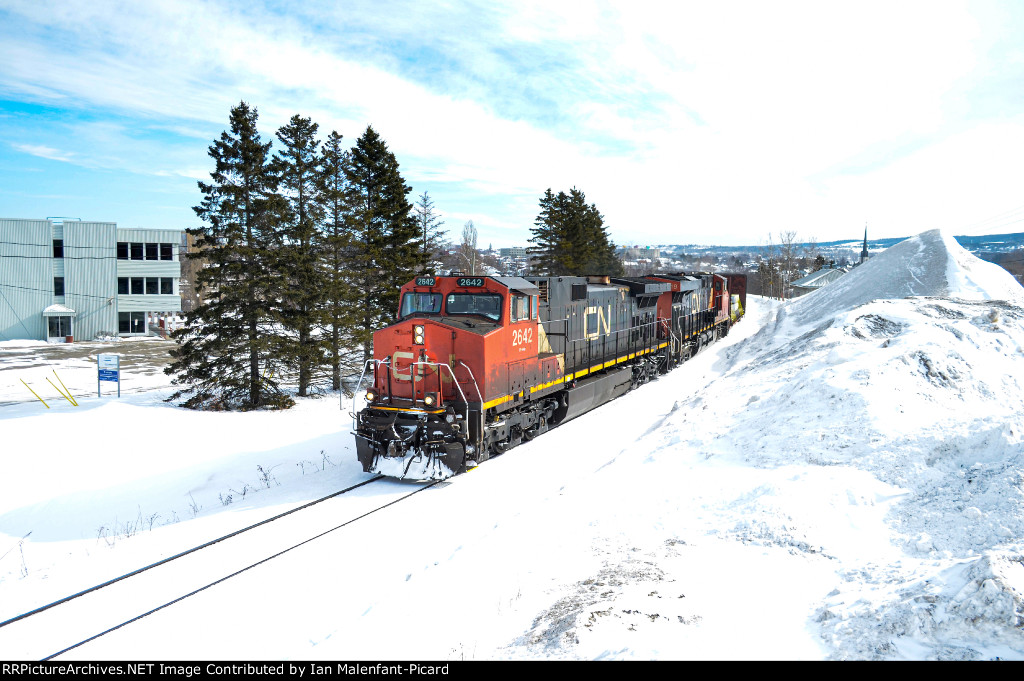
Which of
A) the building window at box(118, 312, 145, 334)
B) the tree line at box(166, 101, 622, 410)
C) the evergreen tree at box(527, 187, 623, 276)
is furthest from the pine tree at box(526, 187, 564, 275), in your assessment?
the building window at box(118, 312, 145, 334)

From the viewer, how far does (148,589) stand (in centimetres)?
705

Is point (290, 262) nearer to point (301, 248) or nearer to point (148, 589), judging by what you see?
point (301, 248)

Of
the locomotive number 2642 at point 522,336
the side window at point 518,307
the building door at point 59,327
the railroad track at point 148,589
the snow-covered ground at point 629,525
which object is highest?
the side window at point 518,307

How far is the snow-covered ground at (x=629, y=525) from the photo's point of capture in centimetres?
448

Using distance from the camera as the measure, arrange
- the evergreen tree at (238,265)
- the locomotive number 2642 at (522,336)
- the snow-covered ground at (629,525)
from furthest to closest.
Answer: the evergreen tree at (238,265)
the locomotive number 2642 at (522,336)
the snow-covered ground at (629,525)

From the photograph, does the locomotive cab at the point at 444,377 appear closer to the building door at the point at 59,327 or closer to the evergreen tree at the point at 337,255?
the evergreen tree at the point at 337,255

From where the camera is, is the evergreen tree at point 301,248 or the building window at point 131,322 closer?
the evergreen tree at point 301,248

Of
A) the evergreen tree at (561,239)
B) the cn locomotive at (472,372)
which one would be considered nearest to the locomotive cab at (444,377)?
the cn locomotive at (472,372)

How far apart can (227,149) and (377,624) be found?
18254 mm

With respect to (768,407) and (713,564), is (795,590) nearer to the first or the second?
(713,564)

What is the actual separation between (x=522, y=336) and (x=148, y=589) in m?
7.66

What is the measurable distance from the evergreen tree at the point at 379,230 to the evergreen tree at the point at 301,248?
1.73 metres
